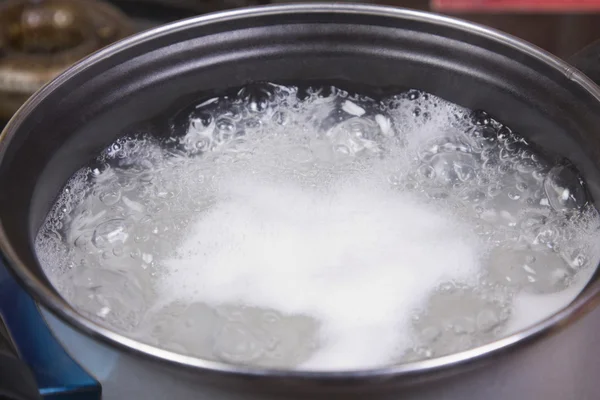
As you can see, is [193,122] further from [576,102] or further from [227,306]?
[576,102]

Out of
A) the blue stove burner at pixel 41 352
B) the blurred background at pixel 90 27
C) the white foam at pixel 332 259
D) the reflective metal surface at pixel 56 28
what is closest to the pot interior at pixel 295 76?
the blue stove burner at pixel 41 352

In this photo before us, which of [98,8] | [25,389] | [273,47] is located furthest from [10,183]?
[98,8]

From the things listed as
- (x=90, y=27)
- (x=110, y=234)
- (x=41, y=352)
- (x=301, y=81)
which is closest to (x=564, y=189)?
(x=301, y=81)

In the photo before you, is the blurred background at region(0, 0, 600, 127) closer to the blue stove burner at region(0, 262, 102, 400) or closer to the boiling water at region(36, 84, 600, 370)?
the boiling water at region(36, 84, 600, 370)

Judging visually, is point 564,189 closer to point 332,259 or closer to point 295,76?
point 332,259

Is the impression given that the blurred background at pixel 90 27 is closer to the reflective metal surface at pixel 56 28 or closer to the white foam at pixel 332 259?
the reflective metal surface at pixel 56 28

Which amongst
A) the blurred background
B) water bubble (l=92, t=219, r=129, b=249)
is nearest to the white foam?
water bubble (l=92, t=219, r=129, b=249)
